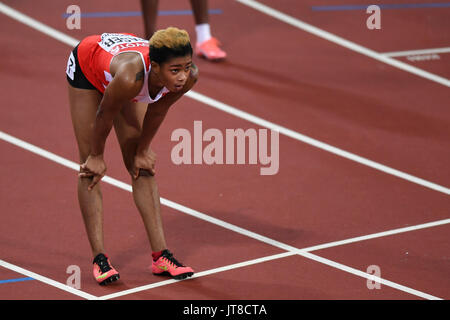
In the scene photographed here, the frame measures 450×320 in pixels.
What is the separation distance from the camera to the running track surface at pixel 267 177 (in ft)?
16.9

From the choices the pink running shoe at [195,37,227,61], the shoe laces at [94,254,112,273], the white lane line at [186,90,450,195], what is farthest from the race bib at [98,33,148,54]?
the pink running shoe at [195,37,227,61]

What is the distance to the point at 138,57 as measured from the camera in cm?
452

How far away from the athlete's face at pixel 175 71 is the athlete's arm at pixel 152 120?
16cm

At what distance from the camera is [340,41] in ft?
29.9

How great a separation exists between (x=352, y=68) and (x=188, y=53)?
14.8ft

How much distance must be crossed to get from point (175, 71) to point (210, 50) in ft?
14.0

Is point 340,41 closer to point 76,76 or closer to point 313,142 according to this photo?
point 313,142

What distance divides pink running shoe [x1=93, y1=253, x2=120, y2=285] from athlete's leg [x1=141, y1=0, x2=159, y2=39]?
151 inches

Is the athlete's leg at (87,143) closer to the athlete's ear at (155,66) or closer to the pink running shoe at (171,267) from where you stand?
the pink running shoe at (171,267)

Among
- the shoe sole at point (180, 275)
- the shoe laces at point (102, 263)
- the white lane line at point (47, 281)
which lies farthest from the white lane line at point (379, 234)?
the white lane line at point (47, 281)

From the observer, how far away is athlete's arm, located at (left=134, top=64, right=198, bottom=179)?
15.3ft

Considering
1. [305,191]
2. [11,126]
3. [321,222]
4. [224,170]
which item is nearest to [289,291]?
[321,222]

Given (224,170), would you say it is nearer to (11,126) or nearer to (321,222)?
(321,222)

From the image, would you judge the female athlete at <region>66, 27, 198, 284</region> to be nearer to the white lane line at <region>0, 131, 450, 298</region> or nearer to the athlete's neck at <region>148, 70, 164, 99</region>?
the athlete's neck at <region>148, 70, 164, 99</region>
